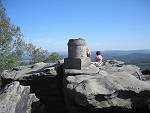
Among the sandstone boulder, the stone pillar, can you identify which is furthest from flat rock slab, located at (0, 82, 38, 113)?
the stone pillar

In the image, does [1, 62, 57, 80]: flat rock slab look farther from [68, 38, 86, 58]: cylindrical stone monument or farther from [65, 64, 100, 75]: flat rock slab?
[68, 38, 86, 58]: cylindrical stone monument

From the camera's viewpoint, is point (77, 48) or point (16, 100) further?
point (77, 48)

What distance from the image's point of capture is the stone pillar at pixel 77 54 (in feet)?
71.2

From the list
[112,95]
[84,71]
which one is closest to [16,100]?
[84,71]

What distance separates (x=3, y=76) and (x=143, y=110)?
15303mm

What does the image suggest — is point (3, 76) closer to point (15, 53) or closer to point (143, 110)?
point (143, 110)

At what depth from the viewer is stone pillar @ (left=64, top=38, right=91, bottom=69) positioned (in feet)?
71.2

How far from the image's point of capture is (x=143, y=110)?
1741 cm

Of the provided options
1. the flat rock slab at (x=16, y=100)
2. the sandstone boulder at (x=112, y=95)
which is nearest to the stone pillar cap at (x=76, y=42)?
the sandstone boulder at (x=112, y=95)

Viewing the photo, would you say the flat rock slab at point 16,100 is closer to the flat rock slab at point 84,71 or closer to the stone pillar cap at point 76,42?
the flat rock slab at point 84,71

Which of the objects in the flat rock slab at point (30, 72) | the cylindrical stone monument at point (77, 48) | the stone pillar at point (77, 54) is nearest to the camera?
the stone pillar at point (77, 54)

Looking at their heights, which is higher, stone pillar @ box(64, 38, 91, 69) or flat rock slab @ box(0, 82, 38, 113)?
stone pillar @ box(64, 38, 91, 69)

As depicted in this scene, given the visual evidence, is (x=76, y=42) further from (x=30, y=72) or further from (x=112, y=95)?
→ (x=112, y=95)

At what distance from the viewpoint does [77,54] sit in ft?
71.6
